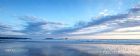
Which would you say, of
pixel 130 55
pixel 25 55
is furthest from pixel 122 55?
pixel 25 55

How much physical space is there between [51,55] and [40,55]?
0.73 meters

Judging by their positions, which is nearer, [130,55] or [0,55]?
[0,55]

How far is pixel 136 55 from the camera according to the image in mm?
14711

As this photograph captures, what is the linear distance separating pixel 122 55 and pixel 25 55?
20.9ft

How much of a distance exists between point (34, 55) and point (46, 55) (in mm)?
803

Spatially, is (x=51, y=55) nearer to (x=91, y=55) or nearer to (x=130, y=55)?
(x=91, y=55)

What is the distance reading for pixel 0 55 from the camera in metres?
13.8

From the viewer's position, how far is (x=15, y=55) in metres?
13.9

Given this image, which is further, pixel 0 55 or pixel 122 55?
pixel 122 55

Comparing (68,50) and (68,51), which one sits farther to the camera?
(68,50)

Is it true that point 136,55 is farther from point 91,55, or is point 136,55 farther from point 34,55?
point 34,55

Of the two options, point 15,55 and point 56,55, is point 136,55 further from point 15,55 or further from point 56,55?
point 15,55

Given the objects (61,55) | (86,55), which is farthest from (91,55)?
(61,55)

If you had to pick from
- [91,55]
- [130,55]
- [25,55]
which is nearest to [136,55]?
[130,55]
